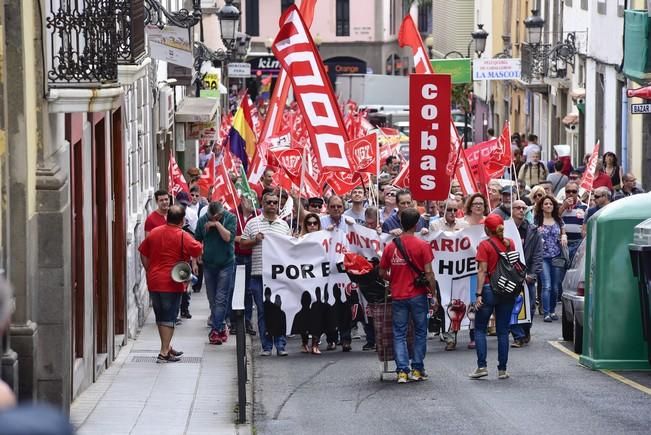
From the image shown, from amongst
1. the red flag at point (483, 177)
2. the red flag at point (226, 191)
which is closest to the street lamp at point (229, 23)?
the red flag at point (483, 177)

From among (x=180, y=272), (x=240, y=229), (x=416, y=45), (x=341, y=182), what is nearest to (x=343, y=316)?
(x=180, y=272)

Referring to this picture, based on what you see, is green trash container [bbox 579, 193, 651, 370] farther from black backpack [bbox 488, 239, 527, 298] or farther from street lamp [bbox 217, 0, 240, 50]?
street lamp [bbox 217, 0, 240, 50]

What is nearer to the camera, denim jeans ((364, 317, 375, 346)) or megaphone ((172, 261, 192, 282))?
megaphone ((172, 261, 192, 282))

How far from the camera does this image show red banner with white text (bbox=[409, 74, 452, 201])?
52.5ft

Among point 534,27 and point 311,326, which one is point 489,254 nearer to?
point 311,326

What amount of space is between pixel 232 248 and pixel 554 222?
175 inches

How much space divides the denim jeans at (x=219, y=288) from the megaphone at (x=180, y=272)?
1544 millimetres

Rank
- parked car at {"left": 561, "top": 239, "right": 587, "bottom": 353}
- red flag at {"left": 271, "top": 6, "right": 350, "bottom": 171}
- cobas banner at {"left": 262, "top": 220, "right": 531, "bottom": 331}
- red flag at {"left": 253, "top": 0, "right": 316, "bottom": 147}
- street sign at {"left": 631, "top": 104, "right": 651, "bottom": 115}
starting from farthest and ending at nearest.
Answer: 1. street sign at {"left": 631, "top": 104, "right": 651, "bottom": 115}
2. red flag at {"left": 253, "top": 0, "right": 316, "bottom": 147}
3. red flag at {"left": 271, "top": 6, "right": 350, "bottom": 171}
4. cobas banner at {"left": 262, "top": 220, "right": 531, "bottom": 331}
5. parked car at {"left": 561, "top": 239, "right": 587, "bottom": 353}

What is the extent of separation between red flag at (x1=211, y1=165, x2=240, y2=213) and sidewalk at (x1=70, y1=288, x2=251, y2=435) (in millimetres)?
1758

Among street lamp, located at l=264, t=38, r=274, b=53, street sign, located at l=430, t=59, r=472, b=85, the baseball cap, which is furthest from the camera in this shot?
street lamp, located at l=264, t=38, r=274, b=53

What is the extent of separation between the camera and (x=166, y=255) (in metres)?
14.9

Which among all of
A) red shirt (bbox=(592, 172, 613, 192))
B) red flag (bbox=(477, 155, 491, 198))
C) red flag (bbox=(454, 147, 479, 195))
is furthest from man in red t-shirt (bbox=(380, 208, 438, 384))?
red shirt (bbox=(592, 172, 613, 192))

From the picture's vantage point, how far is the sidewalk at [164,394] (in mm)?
11195

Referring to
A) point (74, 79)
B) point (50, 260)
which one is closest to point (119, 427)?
point (50, 260)
